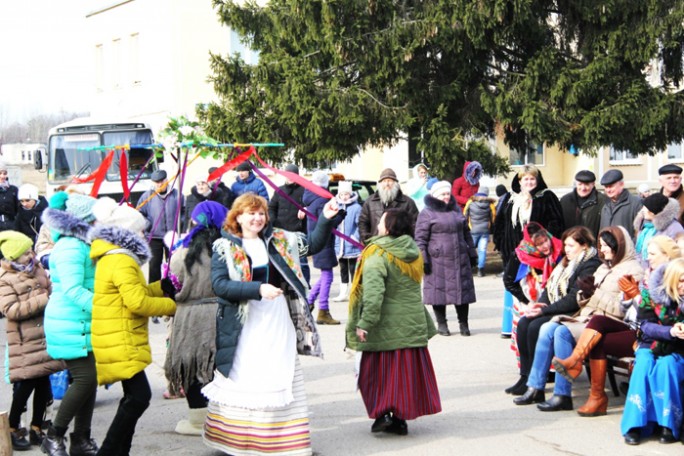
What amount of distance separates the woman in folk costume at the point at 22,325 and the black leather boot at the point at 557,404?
375 centimetres

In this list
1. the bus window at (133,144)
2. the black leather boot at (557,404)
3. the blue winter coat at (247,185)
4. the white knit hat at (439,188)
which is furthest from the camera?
the bus window at (133,144)

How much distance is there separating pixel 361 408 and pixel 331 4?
→ 42.8 ft

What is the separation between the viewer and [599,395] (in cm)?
760

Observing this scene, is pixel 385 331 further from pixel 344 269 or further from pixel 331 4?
pixel 331 4

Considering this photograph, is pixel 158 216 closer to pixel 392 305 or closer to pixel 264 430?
pixel 392 305

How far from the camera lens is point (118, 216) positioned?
636cm

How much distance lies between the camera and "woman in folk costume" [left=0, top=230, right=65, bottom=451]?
6.95m

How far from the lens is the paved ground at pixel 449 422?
22.4 ft

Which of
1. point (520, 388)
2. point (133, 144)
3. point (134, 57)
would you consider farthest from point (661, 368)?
point (134, 57)

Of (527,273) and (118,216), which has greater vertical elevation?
(118,216)

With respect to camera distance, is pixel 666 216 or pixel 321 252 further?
pixel 321 252

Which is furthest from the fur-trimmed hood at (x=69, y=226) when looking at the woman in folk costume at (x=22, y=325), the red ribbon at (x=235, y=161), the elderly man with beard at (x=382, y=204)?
the elderly man with beard at (x=382, y=204)

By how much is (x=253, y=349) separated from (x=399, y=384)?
4.02ft

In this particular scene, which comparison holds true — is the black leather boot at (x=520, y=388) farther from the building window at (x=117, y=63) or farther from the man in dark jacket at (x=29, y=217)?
the building window at (x=117, y=63)
